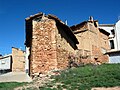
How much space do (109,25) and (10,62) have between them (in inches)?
820

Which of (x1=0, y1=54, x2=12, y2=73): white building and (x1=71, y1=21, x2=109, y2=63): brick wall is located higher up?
(x1=71, y1=21, x2=109, y2=63): brick wall

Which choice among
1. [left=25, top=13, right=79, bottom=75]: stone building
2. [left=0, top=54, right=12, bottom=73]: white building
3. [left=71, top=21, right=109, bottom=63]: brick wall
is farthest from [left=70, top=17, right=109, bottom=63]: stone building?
[left=0, top=54, right=12, bottom=73]: white building

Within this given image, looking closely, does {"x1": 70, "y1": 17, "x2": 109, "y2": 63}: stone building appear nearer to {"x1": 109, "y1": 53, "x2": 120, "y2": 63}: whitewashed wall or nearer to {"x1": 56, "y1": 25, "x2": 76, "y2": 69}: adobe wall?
{"x1": 109, "y1": 53, "x2": 120, "y2": 63}: whitewashed wall

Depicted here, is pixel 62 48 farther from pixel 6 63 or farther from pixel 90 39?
pixel 6 63

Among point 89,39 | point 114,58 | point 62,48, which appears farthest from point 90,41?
point 62,48

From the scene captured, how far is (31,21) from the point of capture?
55.5 ft

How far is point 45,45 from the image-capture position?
53.0ft

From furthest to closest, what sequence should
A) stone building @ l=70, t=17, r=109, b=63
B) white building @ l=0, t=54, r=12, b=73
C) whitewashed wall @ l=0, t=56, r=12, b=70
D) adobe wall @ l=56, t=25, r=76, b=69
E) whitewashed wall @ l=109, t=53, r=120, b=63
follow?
whitewashed wall @ l=0, t=56, r=12, b=70 < white building @ l=0, t=54, r=12, b=73 < stone building @ l=70, t=17, r=109, b=63 < whitewashed wall @ l=109, t=53, r=120, b=63 < adobe wall @ l=56, t=25, r=76, b=69

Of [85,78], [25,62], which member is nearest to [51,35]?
[85,78]

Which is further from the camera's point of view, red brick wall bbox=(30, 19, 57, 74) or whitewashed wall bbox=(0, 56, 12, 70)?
whitewashed wall bbox=(0, 56, 12, 70)

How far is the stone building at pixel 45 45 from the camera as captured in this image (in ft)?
52.0

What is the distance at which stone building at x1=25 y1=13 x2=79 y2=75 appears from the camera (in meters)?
15.9

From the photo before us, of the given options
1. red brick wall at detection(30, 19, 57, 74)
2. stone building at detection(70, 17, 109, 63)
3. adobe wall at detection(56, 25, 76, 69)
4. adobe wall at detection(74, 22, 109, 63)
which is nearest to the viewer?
red brick wall at detection(30, 19, 57, 74)

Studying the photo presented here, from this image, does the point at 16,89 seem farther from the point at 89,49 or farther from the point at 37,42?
the point at 89,49
